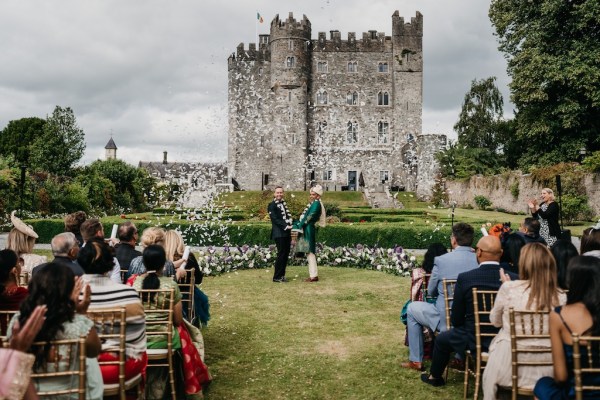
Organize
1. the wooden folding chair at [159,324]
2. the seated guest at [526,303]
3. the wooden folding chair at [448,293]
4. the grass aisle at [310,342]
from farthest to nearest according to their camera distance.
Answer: the grass aisle at [310,342], the wooden folding chair at [448,293], the wooden folding chair at [159,324], the seated guest at [526,303]

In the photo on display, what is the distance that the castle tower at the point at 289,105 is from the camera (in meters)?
47.3

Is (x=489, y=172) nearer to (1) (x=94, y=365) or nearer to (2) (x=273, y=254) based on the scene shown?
(2) (x=273, y=254)

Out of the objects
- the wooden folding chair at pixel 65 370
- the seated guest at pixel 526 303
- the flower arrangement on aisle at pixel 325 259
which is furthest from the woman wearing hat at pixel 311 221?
the wooden folding chair at pixel 65 370

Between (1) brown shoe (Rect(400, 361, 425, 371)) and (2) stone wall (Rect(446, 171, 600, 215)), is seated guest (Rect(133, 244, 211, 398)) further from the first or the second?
(2) stone wall (Rect(446, 171, 600, 215))

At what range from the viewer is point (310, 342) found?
7.09 meters

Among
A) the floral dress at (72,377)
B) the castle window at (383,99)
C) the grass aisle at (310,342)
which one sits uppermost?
the castle window at (383,99)

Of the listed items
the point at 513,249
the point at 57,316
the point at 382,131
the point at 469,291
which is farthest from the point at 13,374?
the point at 382,131

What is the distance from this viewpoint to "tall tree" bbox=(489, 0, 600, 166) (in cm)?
2653

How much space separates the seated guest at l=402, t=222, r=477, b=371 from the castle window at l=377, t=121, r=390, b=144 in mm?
44571

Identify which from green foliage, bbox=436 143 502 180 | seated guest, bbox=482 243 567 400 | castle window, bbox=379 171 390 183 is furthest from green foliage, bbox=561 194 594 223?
castle window, bbox=379 171 390 183

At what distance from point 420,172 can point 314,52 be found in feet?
51.1

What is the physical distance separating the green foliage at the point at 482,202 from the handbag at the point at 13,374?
1397 inches

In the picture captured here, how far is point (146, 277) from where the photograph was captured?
16.2ft

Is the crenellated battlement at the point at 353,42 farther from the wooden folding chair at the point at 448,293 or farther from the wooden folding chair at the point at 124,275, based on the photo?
the wooden folding chair at the point at 448,293
